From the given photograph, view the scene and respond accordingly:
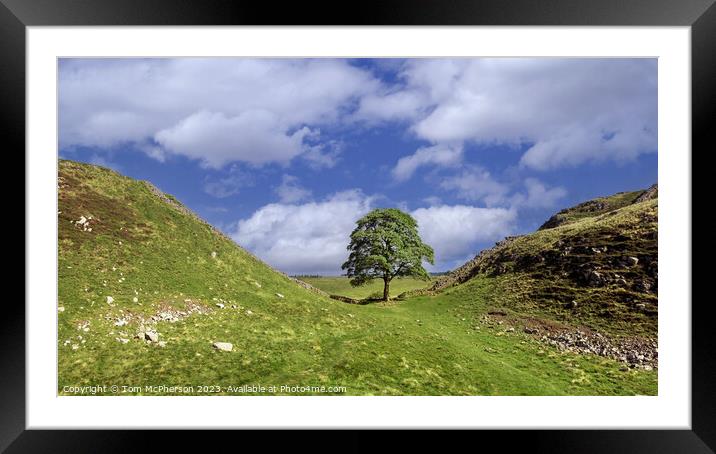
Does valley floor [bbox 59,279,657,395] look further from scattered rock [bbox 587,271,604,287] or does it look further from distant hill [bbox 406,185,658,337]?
scattered rock [bbox 587,271,604,287]

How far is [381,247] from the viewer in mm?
23906

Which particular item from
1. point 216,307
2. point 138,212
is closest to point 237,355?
point 216,307

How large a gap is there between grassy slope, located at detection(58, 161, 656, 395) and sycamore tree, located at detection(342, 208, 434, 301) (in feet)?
14.8

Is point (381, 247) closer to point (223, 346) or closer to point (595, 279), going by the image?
point (595, 279)

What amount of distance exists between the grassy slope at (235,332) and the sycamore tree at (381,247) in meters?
4.52

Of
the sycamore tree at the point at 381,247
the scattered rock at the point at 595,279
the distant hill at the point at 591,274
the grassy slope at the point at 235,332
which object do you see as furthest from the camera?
the sycamore tree at the point at 381,247

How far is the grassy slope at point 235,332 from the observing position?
884cm

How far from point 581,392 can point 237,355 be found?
10.1 metres

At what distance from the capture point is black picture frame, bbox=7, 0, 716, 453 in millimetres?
5922

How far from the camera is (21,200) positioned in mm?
6266

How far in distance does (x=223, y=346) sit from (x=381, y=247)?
15.1 m
